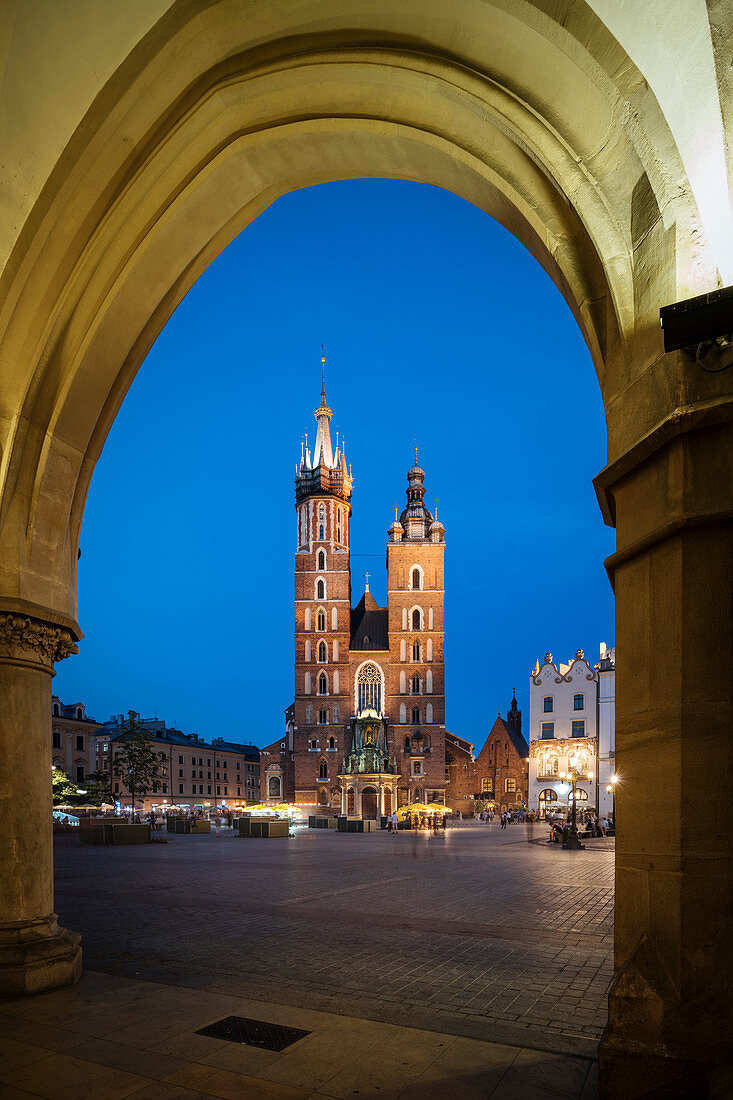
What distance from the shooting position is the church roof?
81.9 m

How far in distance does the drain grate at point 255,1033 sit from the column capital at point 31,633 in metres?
3.65

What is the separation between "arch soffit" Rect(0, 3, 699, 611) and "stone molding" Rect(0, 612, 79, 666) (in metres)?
0.40

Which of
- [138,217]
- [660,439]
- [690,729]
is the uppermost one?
[138,217]

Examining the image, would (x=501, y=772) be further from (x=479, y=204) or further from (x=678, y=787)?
(x=678, y=787)

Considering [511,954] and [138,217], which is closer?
[138,217]

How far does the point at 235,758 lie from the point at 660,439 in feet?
400

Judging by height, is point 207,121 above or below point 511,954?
above

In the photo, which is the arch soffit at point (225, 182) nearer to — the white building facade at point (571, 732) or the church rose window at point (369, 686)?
the white building facade at point (571, 732)

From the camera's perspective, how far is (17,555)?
733 cm

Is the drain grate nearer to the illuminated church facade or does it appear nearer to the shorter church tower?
the illuminated church facade

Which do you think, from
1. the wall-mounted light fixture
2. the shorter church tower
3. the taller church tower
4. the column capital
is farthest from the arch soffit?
the taller church tower

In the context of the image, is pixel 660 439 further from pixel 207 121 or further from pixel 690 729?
pixel 207 121

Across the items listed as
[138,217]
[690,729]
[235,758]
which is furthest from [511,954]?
[235,758]

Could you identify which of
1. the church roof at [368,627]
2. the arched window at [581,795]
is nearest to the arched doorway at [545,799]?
the arched window at [581,795]
